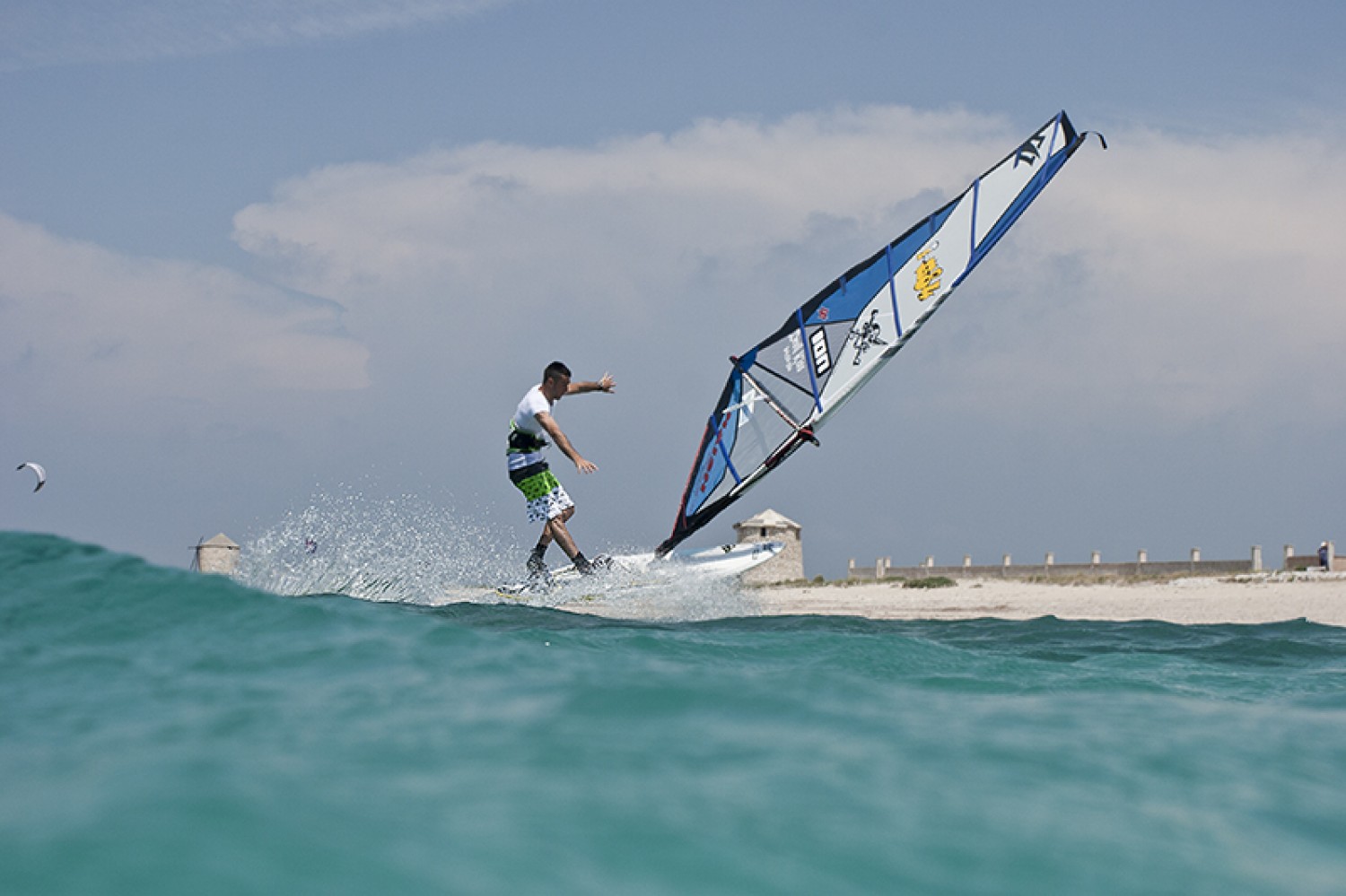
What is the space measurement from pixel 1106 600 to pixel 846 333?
7.63m

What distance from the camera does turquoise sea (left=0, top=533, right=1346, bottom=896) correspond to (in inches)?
98.3

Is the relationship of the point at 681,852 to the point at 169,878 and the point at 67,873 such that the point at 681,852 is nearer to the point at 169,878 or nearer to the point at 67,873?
the point at 169,878

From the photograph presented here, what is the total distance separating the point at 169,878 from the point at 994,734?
2.57 m

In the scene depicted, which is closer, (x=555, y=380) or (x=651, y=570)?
(x=555, y=380)

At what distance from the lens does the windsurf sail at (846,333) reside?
1120 cm

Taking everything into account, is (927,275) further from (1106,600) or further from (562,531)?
(1106,600)

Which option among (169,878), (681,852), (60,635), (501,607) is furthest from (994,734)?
(501,607)

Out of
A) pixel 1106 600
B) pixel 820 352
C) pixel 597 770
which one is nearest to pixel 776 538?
pixel 1106 600

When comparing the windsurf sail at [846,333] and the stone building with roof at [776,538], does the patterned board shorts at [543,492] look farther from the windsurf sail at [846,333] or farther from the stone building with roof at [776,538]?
the stone building with roof at [776,538]

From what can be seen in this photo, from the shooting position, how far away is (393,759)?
10.2 ft

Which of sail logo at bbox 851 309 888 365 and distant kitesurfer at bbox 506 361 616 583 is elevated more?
sail logo at bbox 851 309 888 365

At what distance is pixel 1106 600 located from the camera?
16531 mm

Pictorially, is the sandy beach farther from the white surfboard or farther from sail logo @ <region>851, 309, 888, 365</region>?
sail logo @ <region>851, 309, 888, 365</region>

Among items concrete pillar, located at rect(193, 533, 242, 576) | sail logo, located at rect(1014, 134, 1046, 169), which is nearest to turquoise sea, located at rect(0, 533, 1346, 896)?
sail logo, located at rect(1014, 134, 1046, 169)
